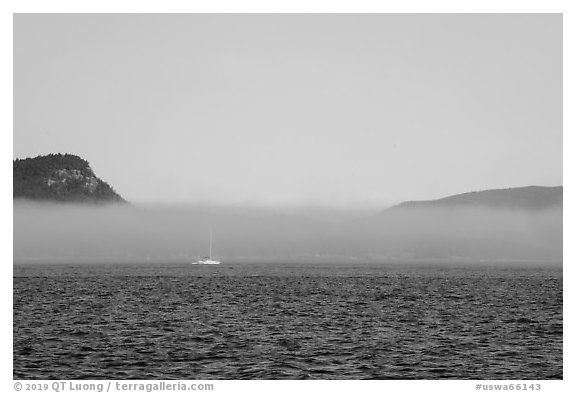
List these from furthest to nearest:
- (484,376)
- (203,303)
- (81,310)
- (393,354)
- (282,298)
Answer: (282,298) → (203,303) → (81,310) → (393,354) → (484,376)

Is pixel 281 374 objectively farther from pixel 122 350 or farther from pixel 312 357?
pixel 122 350

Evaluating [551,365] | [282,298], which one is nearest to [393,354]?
[551,365]

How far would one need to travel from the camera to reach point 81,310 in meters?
95.6

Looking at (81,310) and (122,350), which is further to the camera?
(81,310)

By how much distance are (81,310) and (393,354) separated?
154ft

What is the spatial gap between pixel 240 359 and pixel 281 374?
5.87 metres

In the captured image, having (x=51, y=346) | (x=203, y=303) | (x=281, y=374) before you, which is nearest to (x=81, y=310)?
(x=203, y=303)
